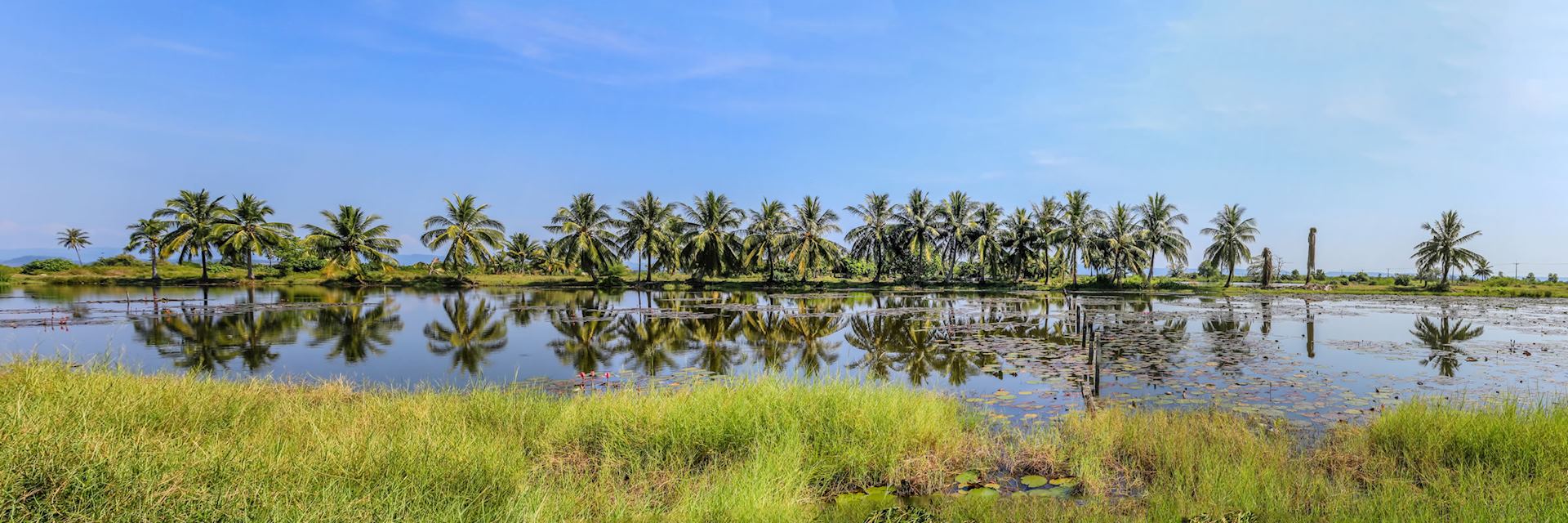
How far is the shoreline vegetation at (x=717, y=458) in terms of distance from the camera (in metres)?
3.07

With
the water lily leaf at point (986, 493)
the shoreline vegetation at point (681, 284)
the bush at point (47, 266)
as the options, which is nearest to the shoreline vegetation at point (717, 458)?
the water lily leaf at point (986, 493)

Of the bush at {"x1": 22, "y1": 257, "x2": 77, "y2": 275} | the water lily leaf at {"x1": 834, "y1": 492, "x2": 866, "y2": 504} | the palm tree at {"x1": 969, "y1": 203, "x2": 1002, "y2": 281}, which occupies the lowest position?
the water lily leaf at {"x1": 834, "y1": 492, "x2": 866, "y2": 504}

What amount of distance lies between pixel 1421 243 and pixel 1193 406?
52.2m

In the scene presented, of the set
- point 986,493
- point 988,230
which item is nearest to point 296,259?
point 988,230

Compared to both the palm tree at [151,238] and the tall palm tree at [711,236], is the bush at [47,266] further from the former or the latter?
the tall palm tree at [711,236]

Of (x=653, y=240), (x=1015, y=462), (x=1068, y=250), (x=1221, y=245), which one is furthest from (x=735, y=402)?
(x=1221, y=245)

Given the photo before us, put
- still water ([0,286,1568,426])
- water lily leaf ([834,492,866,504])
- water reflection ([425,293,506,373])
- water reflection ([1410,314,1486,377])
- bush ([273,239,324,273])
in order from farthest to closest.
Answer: bush ([273,239,324,273]) → water reflection ([425,293,506,373]) → water reflection ([1410,314,1486,377]) → still water ([0,286,1568,426]) → water lily leaf ([834,492,866,504])

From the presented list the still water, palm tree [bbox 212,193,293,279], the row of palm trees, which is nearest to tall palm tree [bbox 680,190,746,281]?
the row of palm trees

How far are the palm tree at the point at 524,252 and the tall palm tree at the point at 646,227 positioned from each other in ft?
63.9

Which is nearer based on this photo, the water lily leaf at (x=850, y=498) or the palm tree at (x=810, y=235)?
the water lily leaf at (x=850, y=498)

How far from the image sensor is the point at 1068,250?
42.1 meters

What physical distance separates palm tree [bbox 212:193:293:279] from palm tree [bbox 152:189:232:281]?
1.88 feet

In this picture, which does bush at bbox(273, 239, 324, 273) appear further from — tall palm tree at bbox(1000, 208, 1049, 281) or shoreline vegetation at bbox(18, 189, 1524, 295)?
tall palm tree at bbox(1000, 208, 1049, 281)

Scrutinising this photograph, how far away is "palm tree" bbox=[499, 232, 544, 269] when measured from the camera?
59.3 m
